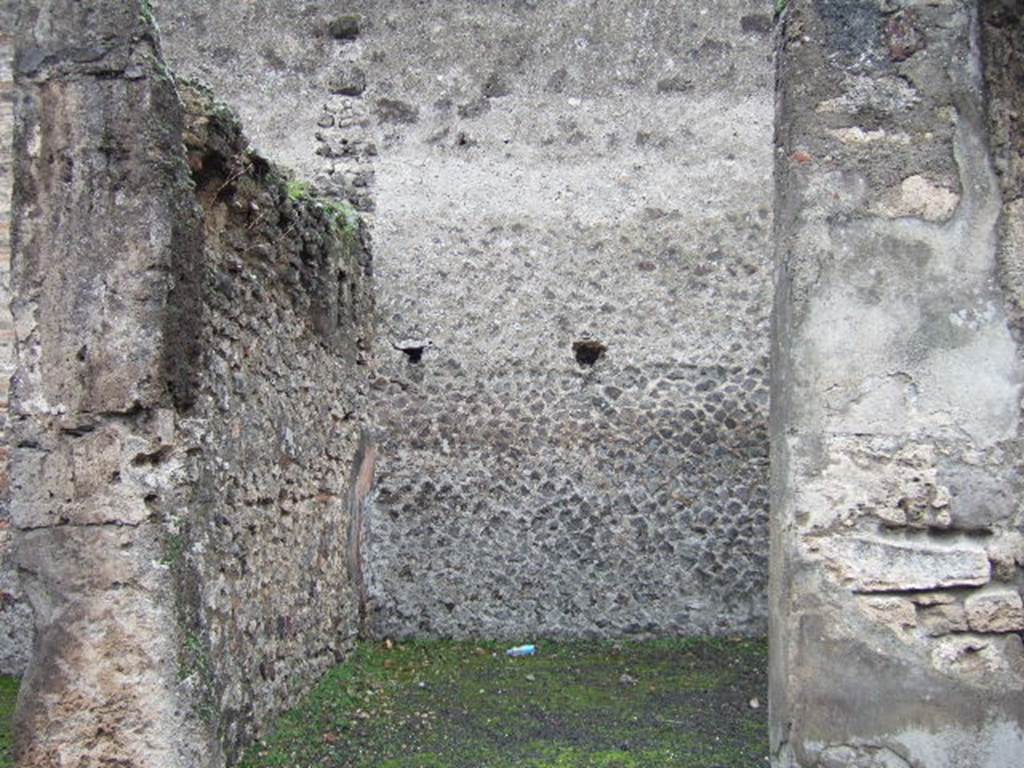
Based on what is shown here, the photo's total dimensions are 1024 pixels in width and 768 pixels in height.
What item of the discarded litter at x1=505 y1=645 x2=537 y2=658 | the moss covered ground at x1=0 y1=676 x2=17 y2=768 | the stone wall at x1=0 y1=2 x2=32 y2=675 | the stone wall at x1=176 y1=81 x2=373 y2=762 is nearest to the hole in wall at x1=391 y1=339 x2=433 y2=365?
the stone wall at x1=176 y1=81 x2=373 y2=762

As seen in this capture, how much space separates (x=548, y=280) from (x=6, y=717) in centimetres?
417

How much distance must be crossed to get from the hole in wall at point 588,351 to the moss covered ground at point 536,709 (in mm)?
1880

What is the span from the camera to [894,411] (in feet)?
9.98

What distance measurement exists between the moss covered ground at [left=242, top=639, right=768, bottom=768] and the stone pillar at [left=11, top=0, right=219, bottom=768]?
3.55 ft

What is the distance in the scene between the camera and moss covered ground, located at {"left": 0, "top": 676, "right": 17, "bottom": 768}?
454 cm

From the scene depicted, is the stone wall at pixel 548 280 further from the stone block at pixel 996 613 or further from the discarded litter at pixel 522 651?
the stone block at pixel 996 613

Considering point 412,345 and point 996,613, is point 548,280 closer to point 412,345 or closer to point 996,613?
point 412,345

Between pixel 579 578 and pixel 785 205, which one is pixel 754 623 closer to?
pixel 579 578

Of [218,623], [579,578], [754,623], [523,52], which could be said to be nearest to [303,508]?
[218,623]

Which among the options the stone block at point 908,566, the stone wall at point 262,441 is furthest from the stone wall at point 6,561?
the stone block at point 908,566

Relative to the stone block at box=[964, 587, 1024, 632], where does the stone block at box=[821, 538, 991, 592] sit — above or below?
above

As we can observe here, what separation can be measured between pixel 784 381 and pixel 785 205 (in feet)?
1.67

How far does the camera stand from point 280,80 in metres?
7.65

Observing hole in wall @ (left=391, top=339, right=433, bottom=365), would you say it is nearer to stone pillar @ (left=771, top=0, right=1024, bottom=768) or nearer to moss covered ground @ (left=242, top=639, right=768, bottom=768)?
moss covered ground @ (left=242, top=639, right=768, bottom=768)
